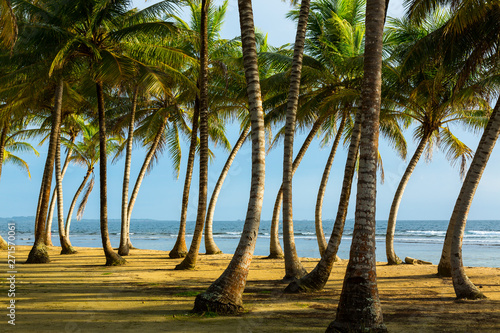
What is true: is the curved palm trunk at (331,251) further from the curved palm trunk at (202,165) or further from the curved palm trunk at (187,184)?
the curved palm trunk at (187,184)

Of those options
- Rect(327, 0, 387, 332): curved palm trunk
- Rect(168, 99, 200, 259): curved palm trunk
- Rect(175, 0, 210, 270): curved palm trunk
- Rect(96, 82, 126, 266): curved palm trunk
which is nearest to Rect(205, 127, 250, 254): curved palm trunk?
Rect(168, 99, 200, 259): curved palm trunk

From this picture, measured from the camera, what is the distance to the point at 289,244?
31.4 feet

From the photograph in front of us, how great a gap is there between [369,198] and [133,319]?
12.3 ft

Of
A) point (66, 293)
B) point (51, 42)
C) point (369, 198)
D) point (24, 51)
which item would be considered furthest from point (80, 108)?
point (369, 198)

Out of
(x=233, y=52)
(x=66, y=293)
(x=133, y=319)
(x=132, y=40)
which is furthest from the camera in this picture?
(x=233, y=52)

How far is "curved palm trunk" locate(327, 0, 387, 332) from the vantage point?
5.12 meters

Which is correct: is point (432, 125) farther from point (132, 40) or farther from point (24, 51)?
point (24, 51)

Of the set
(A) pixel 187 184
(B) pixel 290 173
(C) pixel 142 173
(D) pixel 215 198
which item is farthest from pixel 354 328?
(C) pixel 142 173

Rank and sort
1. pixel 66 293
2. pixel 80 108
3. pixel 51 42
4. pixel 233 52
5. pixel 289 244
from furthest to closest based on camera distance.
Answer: pixel 80 108
pixel 233 52
pixel 51 42
pixel 289 244
pixel 66 293

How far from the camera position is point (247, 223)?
6949 millimetres

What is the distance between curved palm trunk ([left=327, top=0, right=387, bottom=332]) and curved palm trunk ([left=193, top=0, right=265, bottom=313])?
179 centimetres

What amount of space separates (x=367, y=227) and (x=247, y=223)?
2.20 m

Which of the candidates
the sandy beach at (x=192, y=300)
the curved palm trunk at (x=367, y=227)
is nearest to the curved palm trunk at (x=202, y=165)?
the sandy beach at (x=192, y=300)

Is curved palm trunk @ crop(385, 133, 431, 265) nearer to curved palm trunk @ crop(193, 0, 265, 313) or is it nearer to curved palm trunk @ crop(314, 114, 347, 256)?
curved palm trunk @ crop(314, 114, 347, 256)
